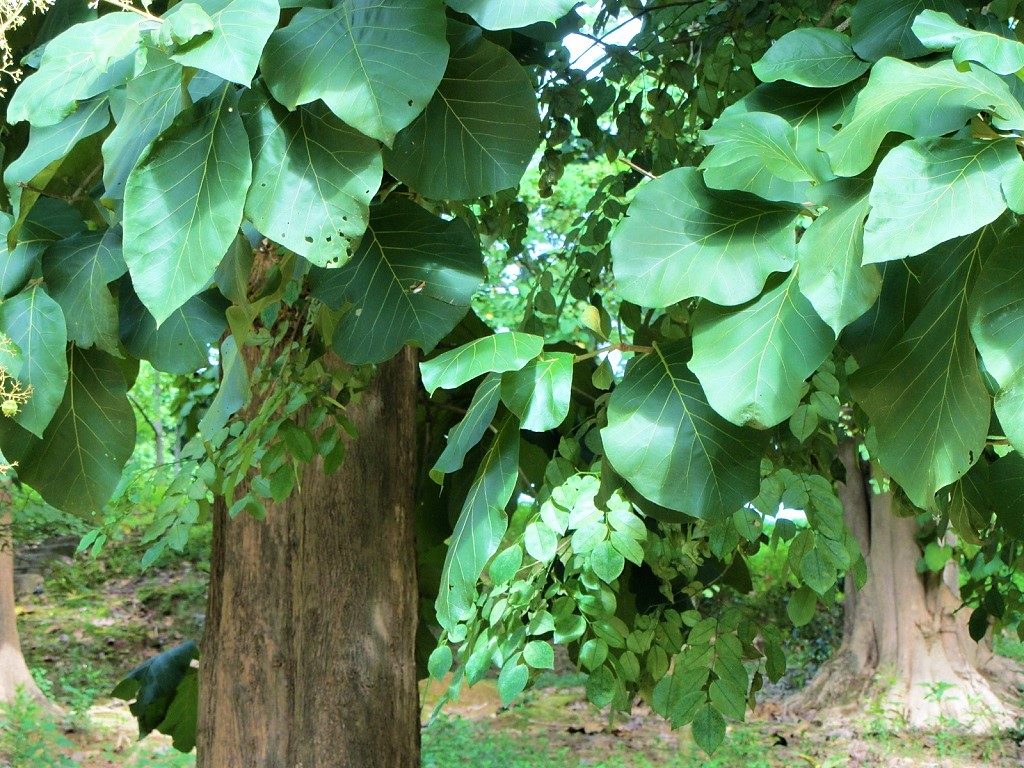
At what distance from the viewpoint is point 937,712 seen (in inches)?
222

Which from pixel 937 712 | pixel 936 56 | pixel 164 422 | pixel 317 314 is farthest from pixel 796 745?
pixel 164 422

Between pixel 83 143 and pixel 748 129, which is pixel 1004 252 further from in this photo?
pixel 83 143

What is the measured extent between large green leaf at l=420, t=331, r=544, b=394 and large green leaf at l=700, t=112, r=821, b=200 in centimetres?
25

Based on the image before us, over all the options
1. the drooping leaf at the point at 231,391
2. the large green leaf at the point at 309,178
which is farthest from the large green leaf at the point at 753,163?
the drooping leaf at the point at 231,391

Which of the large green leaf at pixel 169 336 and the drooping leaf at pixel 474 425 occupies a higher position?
the large green leaf at pixel 169 336

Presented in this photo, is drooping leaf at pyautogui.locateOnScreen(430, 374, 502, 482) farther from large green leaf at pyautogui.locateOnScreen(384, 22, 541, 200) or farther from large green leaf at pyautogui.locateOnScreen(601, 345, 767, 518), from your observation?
large green leaf at pyautogui.locateOnScreen(384, 22, 541, 200)

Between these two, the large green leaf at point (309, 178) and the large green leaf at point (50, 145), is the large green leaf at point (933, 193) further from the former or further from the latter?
the large green leaf at point (50, 145)

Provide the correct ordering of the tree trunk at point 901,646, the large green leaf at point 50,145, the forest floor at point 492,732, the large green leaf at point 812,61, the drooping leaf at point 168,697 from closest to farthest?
the large green leaf at point 812,61, the large green leaf at point 50,145, the drooping leaf at point 168,697, the forest floor at point 492,732, the tree trunk at point 901,646

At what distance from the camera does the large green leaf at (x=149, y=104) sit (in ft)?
3.41

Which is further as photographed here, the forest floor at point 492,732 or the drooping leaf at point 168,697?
the forest floor at point 492,732

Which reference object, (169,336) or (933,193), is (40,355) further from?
(933,193)

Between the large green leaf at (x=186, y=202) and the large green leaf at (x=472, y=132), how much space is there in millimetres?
236

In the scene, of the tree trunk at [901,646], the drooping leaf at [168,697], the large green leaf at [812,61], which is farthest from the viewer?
the tree trunk at [901,646]

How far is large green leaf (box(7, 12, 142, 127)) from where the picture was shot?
3.21 ft
